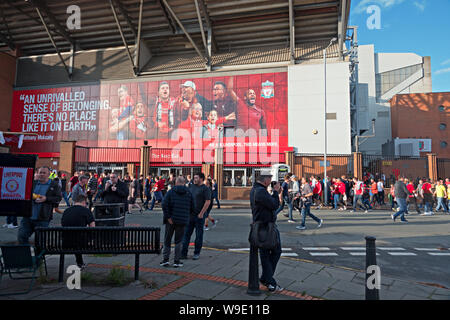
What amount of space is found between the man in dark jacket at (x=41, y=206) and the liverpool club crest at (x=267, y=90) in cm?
2260

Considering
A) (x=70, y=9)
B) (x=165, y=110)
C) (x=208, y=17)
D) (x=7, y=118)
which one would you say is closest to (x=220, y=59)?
(x=208, y=17)

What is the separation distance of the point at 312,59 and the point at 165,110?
1476cm

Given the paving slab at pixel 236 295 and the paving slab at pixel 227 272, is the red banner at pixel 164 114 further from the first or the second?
the paving slab at pixel 236 295

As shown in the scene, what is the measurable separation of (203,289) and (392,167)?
997 inches

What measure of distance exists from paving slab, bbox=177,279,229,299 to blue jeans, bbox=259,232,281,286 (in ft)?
1.93

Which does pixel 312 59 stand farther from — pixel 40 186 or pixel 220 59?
pixel 40 186

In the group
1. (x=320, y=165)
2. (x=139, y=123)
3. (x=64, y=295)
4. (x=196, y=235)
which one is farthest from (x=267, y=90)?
(x=64, y=295)

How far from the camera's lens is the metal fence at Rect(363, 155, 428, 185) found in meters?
21.2

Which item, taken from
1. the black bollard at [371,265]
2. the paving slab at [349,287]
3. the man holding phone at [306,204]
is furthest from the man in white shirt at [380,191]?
the black bollard at [371,265]

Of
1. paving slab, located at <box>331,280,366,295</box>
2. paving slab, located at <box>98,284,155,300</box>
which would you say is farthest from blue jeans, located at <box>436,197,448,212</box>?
paving slab, located at <box>98,284,155,300</box>

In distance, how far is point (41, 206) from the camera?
491 centimetres

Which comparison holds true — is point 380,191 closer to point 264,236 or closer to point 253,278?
Result: point 264,236

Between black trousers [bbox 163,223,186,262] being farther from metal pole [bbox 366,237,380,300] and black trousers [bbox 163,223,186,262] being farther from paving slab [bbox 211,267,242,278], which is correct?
metal pole [bbox 366,237,380,300]

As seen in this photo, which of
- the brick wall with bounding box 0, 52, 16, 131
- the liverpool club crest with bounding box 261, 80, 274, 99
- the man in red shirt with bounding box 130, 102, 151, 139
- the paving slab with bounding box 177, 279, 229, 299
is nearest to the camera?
the paving slab with bounding box 177, 279, 229, 299
